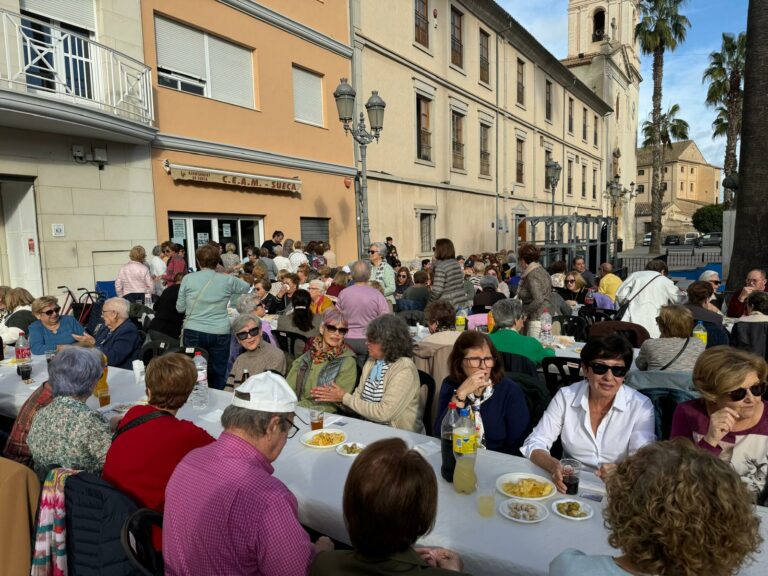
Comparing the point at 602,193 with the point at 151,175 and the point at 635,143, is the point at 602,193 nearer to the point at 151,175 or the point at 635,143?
the point at 635,143

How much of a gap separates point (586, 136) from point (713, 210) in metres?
29.2

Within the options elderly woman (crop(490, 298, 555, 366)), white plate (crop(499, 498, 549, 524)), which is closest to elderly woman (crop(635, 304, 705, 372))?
elderly woman (crop(490, 298, 555, 366))

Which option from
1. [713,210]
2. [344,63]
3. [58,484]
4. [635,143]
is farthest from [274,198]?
[713,210]

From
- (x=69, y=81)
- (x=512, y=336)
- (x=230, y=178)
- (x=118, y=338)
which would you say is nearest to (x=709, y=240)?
(x=230, y=178)

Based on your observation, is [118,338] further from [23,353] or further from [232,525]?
[232,525]

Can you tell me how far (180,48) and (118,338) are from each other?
7.80 meters

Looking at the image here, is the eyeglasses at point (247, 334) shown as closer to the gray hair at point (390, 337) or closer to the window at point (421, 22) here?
the gray hair at point (390, 337)

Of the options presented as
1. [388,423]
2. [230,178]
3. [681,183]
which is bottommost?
[388,423]

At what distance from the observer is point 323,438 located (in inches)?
122

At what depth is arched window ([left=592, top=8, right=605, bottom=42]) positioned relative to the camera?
135 feet

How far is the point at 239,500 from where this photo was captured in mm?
1790

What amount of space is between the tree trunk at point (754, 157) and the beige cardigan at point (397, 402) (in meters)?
7.77

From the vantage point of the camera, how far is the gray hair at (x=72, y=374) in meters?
2.86

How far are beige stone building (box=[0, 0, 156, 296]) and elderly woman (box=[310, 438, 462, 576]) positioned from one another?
8.25 meters
